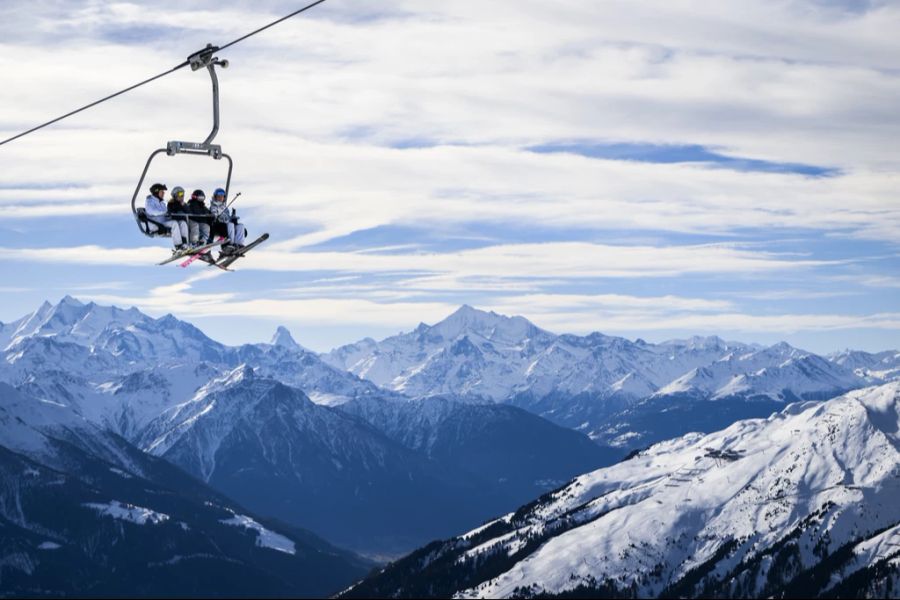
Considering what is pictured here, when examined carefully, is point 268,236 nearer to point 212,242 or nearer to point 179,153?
point 212,242

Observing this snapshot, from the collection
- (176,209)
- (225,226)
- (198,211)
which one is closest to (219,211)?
(225,226)

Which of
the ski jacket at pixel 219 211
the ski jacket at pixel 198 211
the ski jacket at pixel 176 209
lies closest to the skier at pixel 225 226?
the ski jacket at pixel 219 211

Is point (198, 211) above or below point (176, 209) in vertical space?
below

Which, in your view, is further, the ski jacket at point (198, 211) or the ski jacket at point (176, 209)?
the ski jacket at point (198, 211)

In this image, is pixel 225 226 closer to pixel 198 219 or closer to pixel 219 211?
pixel 219 211

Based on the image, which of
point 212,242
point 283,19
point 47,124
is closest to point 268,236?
point 212,242

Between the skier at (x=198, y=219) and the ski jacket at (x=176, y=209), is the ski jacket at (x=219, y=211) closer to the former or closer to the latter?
the skier at (x=198, y=219)

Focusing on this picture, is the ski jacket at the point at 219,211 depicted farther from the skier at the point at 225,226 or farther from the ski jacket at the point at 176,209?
the ski jacket at the point at 176,209

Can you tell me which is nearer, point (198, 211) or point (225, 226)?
point (198, 211)
